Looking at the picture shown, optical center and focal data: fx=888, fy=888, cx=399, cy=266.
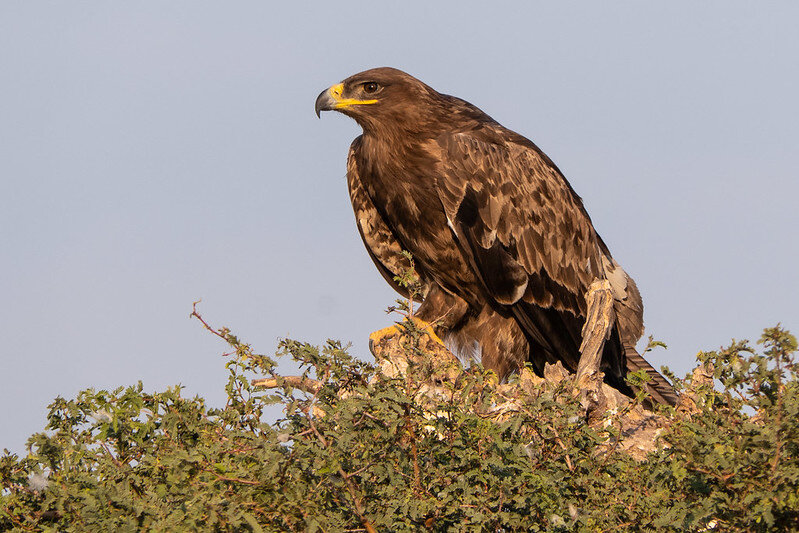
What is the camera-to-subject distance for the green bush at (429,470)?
3.69m

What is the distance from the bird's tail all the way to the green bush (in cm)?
334

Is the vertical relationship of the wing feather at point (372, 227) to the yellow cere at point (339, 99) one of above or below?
below

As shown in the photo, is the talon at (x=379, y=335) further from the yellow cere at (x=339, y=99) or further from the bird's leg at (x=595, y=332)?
the yellow cere at (x=339, y=99)

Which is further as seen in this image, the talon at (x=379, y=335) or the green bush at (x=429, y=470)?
the talon at (x=379, y=335)

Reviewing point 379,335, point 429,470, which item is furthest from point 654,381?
point 429,470

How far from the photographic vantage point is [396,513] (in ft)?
12.9

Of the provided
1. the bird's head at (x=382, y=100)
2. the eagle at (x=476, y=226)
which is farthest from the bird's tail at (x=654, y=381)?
the bird's head at (x=382, y=100)

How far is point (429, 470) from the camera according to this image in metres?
4.04

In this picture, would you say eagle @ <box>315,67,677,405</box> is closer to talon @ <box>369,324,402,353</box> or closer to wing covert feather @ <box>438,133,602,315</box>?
wing covert feather @ <box>438,133,602,315</box>

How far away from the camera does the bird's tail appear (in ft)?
26.1

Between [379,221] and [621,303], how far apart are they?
266 centimetres

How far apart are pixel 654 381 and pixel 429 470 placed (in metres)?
4.57

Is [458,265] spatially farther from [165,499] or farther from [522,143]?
[165,499]

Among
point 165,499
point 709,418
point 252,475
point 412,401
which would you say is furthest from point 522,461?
point 165,499
